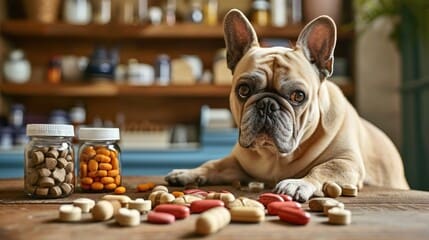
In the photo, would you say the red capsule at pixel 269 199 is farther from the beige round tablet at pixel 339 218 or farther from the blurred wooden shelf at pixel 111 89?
the blurred wooden shelf at pixel 111 89

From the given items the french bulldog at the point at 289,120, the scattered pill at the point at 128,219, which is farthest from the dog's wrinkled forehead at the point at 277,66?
the scattered pill at the point at 128,219

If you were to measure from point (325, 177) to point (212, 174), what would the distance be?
0.30 m

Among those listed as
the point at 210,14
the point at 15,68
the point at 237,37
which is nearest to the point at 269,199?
the point at 237,37

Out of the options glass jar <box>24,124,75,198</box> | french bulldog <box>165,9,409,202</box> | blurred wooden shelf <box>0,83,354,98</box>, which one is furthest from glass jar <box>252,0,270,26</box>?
glass jar <box>24,124,75,198</box>

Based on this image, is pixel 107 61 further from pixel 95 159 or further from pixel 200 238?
pixel 200 238

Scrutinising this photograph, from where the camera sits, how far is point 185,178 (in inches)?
48.9

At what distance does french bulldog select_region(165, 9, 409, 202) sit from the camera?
1.11 meters

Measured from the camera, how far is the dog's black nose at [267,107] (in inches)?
43.0

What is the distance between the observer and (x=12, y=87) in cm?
258

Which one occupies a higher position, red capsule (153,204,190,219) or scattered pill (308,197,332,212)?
red capsule (153,204,190,219)

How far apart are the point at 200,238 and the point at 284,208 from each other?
171 millimetres

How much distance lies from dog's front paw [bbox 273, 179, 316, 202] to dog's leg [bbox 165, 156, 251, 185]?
29 centimetres

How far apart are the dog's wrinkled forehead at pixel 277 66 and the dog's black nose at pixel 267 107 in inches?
2.0

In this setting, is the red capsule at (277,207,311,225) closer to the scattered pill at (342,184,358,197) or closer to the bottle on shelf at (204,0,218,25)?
the scattered pill at (342,184,358,197)
